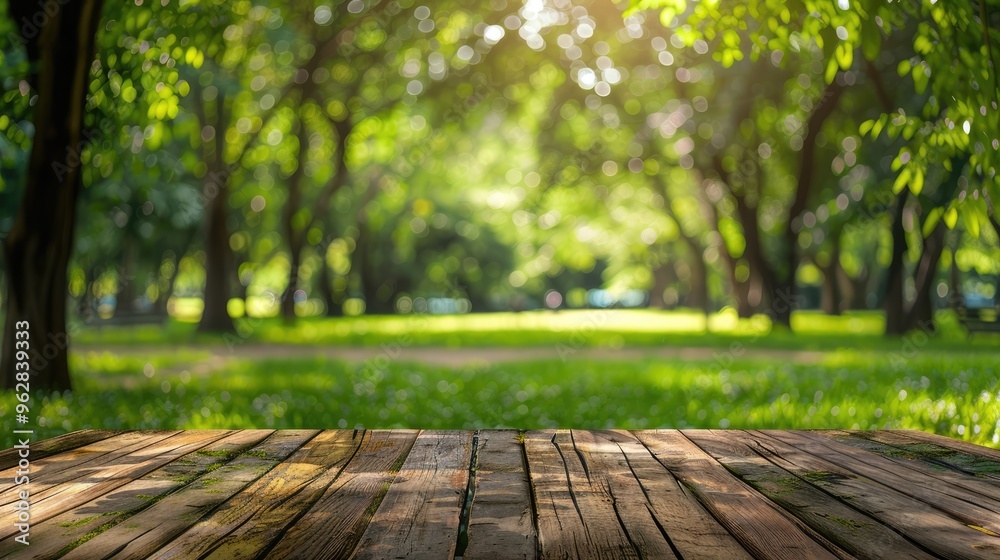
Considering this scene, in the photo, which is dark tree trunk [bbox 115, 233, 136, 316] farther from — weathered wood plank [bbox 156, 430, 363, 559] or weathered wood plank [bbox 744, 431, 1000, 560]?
weathered wood plank [bbox 744, 431, 1000, 560]

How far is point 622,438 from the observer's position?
5.03 metres

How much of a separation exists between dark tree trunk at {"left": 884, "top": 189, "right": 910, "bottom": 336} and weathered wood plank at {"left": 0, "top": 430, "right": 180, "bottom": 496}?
1943 centimetres

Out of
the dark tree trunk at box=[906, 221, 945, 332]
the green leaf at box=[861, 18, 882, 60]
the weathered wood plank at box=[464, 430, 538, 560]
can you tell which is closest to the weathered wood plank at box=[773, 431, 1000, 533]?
the weathered wood plank at box=[464, 430, 538, 560]

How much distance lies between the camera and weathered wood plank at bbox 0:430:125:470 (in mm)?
4418

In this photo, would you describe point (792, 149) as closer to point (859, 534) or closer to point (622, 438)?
point (622, 438)

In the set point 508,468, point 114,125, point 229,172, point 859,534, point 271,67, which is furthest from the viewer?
point 271,67

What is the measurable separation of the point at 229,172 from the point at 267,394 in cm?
1189

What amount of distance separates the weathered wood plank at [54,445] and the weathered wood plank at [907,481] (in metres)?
3.94

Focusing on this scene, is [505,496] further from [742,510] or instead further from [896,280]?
[896,280]

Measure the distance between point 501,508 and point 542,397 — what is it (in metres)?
7.45

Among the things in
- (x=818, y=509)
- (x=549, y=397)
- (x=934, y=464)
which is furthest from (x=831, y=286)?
(x=818, y=509)

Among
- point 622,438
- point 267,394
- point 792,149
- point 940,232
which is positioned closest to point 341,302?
point 792,149

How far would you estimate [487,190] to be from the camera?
4325cm

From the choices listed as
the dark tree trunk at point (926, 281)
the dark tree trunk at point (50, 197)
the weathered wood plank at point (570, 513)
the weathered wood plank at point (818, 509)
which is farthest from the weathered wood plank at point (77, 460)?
the dark tree trunk at point (926, 281)
